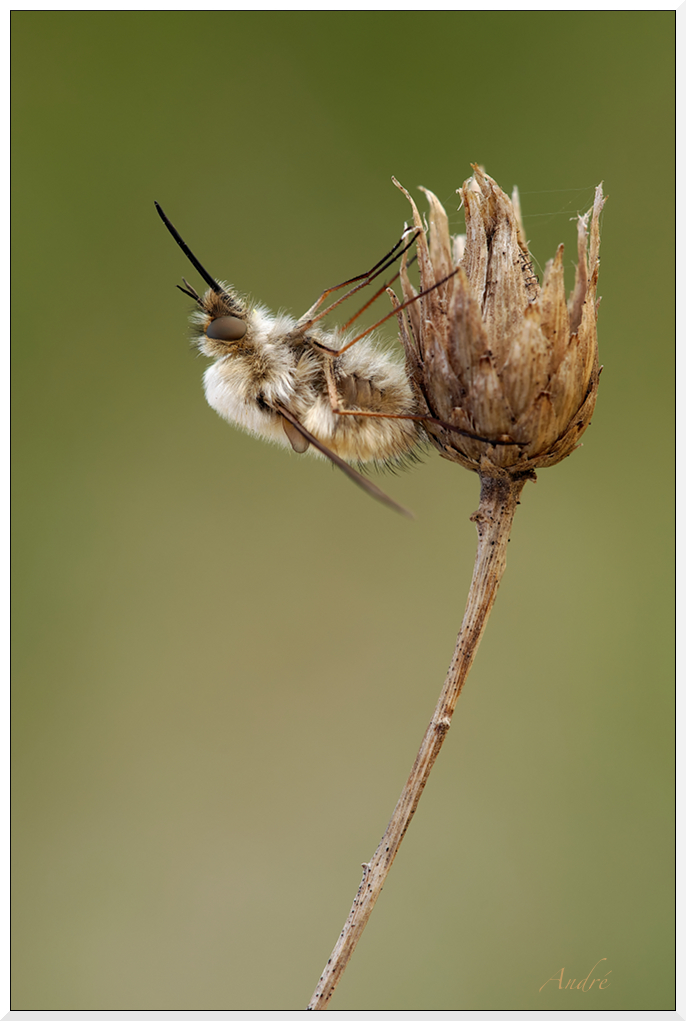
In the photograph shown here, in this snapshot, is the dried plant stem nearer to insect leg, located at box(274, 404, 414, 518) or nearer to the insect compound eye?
insect leg, located at box(274, 404, 414, 518)

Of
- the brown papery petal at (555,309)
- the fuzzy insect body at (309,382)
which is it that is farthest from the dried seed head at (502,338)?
the fuzzy insect body at (309,382)

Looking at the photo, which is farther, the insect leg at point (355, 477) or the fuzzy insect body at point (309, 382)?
the fuzzy insect body at point (309, 382)

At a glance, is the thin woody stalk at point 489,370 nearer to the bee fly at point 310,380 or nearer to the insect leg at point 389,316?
the insect leg at point 389,316

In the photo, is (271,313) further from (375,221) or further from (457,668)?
(375,221)

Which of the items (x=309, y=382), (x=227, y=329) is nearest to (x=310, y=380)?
(x=309, y=382)

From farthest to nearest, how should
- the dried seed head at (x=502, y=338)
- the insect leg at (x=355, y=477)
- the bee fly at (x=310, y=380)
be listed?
the bee fly at (x=310, y=380)
the dried seed head at (x=502, y=338)
the insect leg at (x=355, y=477)

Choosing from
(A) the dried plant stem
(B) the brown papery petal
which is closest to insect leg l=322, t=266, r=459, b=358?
(B) the brown papery petal
